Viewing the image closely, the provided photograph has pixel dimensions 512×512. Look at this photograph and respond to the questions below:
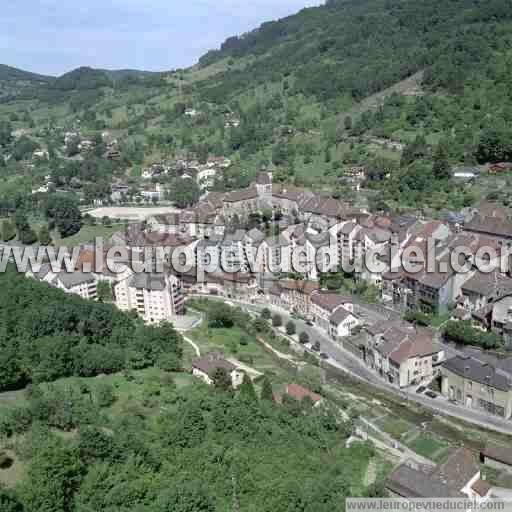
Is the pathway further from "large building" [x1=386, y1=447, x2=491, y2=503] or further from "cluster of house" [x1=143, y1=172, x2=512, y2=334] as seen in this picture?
"large building" [x1=386, y1=447, x2=491, y2=503]

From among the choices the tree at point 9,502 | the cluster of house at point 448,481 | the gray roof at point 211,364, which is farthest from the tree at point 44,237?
the cluster of house at point 448,481

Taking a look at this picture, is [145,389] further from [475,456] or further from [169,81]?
[169,81]

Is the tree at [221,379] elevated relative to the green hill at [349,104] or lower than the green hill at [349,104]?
lower

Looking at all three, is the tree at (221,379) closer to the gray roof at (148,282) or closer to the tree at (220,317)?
the tree at (220,317)

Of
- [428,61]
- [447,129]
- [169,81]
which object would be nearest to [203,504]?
[447,129]

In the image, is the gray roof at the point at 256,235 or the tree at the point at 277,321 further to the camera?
the gray roof at the point at 256,235

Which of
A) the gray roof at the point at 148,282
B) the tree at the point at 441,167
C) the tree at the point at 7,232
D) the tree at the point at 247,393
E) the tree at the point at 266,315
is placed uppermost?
the tree at the point at 441,167
